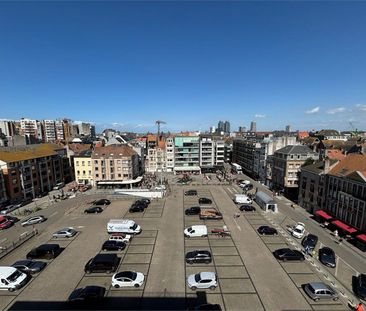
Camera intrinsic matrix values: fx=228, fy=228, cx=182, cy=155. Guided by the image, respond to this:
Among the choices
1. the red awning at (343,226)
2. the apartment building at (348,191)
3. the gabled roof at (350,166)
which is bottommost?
the red awning at (343,226)

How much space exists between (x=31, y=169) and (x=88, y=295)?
188 feet

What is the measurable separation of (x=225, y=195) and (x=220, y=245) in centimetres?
3123

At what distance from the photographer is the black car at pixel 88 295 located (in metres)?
23.2

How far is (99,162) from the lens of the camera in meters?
79.4

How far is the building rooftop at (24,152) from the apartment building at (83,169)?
26.6 feet

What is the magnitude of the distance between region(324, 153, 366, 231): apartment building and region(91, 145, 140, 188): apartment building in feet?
193

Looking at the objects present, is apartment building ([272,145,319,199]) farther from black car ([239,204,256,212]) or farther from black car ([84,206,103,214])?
black car ([84,206,103,214])

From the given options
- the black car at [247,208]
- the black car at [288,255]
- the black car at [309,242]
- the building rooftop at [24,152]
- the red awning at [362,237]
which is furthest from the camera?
the building rooftop at [24,152]

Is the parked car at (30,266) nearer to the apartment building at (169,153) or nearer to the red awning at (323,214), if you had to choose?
the red awning at (323,214)

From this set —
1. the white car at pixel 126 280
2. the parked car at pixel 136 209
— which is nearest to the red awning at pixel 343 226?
the white car at pixel 126 280

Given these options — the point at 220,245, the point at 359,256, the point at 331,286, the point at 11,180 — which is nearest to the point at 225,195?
the point at 220,245

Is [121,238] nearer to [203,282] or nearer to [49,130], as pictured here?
[203,282]

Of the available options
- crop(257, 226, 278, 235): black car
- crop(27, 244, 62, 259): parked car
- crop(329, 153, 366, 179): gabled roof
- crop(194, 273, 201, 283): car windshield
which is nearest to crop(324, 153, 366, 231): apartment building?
crop(329, 153, 366, 179): gabled roof

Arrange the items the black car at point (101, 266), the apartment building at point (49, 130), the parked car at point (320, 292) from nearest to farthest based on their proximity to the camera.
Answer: the parked car at point (320, 292) → the black car at point (101, 266) → the apartment building at point (49, 130)
